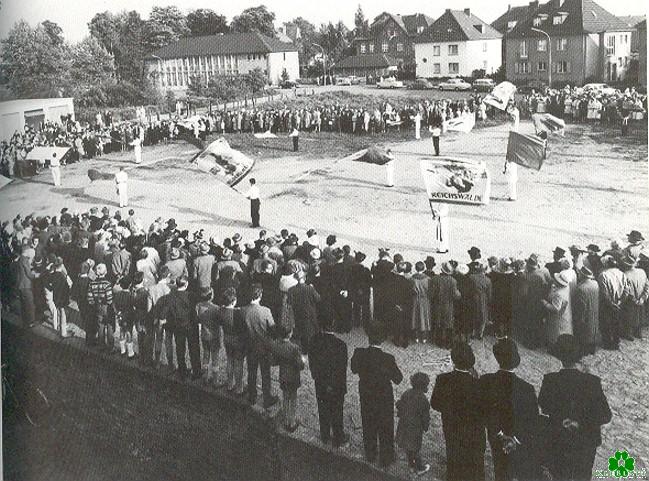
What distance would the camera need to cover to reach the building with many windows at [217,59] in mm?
6777

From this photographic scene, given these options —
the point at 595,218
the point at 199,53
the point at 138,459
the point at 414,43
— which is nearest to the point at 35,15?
the point at 199,53

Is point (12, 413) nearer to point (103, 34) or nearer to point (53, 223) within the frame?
point (53, 223)

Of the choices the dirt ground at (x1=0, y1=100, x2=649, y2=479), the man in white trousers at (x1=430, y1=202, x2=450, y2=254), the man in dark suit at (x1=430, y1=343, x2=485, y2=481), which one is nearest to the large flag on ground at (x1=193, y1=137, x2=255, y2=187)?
the dirt ground at (x1=0, y1=100, x2=649, y2=479)

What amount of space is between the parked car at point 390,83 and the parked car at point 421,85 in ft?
0.51

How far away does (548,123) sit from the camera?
6523 mm

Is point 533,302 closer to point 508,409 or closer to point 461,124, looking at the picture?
point 508,409

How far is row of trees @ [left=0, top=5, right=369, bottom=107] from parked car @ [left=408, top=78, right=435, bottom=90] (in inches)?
29.7

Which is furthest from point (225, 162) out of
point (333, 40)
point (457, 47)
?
point (457, 47)

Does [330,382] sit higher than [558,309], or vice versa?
[558,309]

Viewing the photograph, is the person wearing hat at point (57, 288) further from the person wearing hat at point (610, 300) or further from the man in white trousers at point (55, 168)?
the person wearing hat at point (610, 300)

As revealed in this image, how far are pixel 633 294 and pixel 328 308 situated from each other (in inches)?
103

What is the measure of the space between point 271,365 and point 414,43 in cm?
342

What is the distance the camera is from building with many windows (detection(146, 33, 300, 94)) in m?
→ 6.78

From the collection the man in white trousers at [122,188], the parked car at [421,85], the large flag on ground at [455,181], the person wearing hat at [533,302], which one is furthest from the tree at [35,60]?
the person wearing hat at [533,302]
